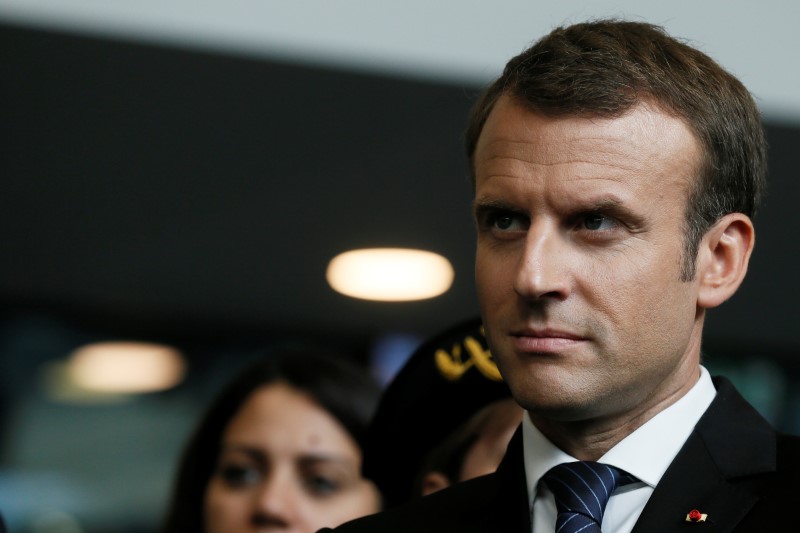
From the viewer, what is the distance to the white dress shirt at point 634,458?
1.88m

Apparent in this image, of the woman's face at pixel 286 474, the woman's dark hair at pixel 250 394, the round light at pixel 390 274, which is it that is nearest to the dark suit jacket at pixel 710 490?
the woman's face at pixel 286 474

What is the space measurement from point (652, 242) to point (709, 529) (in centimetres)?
39

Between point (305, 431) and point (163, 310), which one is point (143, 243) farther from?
point (305, 431)

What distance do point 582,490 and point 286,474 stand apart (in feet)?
4.93

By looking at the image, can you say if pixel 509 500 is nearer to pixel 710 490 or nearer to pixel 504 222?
pixel 710 490

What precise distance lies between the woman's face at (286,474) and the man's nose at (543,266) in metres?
1.49

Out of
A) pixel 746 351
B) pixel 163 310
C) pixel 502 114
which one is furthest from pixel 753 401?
pixel 502 114

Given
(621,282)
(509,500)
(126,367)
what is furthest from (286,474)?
(621,282)

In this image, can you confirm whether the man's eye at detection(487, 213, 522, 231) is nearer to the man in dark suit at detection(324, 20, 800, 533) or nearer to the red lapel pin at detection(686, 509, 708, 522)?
the man in dark suit at detection(324, 20, 800, 533)

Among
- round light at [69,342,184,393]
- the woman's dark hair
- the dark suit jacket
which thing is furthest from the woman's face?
the dark suit jacket

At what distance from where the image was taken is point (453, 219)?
464 cm

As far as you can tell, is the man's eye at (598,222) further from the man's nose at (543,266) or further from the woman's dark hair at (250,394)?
the woman's dark hair at (250,394)

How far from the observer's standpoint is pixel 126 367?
430 centimetres

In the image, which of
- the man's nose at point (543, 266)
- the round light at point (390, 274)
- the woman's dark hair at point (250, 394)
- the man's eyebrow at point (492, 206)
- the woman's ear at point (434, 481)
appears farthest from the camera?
the round light at point (390, 274)
